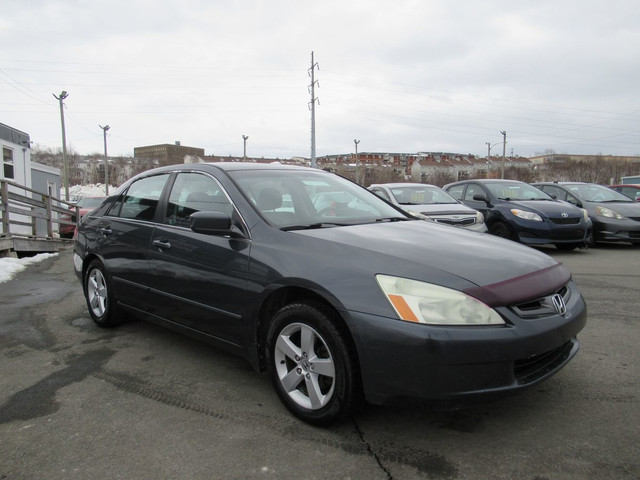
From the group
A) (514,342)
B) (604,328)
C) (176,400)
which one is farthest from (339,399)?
(604,328)

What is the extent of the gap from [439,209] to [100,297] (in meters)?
6.17

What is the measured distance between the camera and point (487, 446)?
2381 mm

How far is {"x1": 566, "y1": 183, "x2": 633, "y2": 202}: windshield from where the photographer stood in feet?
34.3

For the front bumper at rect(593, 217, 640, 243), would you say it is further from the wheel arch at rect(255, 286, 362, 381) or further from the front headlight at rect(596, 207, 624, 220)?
the wheel arch at rect(255, 286, 362, 381)

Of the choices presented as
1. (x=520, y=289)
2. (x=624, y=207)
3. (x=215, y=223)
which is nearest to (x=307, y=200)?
(x=215, y=223)

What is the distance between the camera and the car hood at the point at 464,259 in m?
2.36

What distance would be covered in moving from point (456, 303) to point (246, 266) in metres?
1.30

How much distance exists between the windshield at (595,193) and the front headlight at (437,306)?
31.8ft

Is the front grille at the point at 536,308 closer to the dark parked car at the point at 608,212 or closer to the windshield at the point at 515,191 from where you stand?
the windshield at the point at 515,191

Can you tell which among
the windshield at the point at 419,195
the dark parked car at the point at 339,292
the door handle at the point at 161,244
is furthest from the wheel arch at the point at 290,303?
the windshield at the point at 419,195

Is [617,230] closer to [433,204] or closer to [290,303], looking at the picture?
[433,204]

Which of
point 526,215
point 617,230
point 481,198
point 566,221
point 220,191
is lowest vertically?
point 617,230

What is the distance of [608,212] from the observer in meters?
9.82

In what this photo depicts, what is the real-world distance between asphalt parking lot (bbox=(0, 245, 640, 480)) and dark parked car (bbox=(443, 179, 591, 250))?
16.5ft
